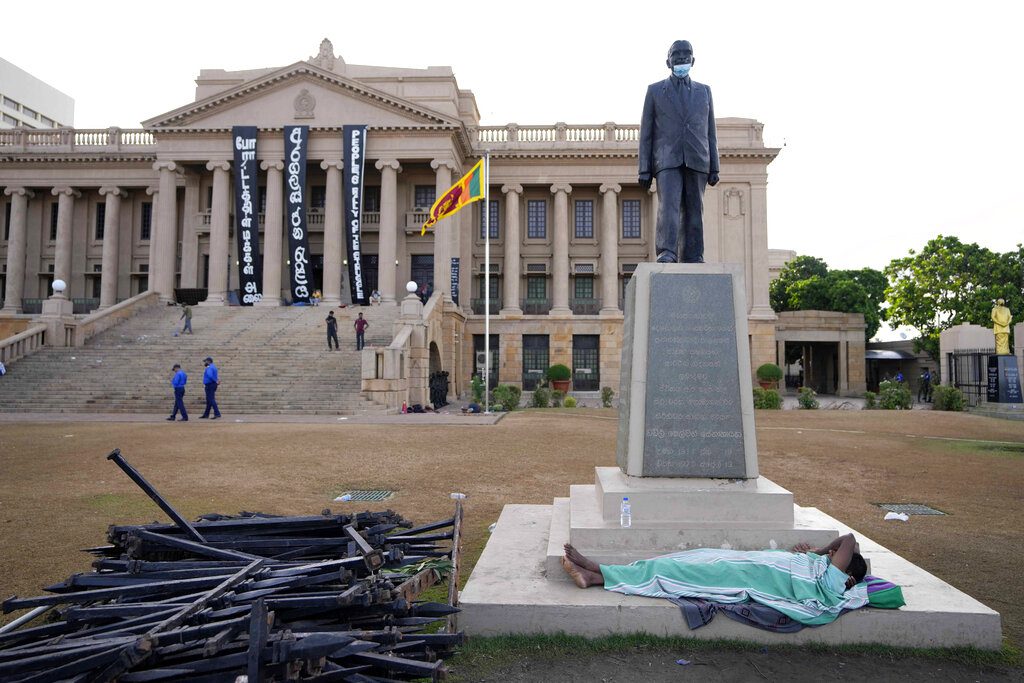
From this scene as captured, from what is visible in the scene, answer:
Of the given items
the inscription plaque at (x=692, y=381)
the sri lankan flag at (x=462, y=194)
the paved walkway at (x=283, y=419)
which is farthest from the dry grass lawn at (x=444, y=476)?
the sri lankan flag at (x=462, y=194)

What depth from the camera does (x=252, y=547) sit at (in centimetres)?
491

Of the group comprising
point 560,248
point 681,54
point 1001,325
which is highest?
point 560,248

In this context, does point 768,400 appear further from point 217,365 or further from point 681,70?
point 681,70

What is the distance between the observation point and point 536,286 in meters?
41.7

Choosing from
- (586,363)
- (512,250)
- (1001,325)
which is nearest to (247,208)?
(512,250)

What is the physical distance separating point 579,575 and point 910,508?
19.8 feet

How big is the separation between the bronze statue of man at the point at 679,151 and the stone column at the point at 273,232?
30.6 meters

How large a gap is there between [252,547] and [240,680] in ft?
6.53

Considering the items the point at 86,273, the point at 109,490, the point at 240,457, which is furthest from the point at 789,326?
the point at 86,273

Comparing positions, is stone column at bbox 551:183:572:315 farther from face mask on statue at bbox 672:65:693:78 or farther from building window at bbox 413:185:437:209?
face mask on statue at bbox 672:65:693:78

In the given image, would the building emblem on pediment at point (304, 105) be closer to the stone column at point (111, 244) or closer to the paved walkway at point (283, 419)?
the stone column at point (111, 244)

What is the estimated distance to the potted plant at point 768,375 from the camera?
36062mm

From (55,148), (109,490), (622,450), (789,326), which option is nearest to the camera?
(622,450)

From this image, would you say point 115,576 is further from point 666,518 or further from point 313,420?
point 313,420
